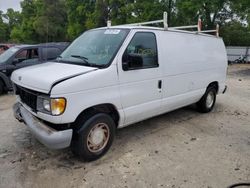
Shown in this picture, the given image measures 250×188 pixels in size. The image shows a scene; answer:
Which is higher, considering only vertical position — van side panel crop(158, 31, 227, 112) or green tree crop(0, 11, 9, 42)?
green tree crop(0, 11, 9, 42)

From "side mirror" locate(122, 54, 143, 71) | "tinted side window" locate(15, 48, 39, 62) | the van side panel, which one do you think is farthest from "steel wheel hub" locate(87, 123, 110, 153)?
"tinted side window" locate(15, 48, 39, 62)

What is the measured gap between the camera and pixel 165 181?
3.39 meters

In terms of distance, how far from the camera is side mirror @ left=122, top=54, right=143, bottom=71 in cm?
395

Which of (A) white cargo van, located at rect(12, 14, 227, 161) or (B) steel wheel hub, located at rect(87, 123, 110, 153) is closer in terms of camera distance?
(A) white cargo van, located at rect(12, 14, 227, 161)

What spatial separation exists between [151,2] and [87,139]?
973 inches

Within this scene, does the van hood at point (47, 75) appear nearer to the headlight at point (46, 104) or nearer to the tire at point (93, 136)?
the headlight at point (46, 104)

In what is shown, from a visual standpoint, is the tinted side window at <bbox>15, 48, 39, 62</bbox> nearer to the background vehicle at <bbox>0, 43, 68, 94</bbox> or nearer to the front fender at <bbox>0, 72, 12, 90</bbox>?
the background vehicle at <bbox>0, 43, 68, 94</bbox>

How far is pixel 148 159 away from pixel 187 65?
2293 mm

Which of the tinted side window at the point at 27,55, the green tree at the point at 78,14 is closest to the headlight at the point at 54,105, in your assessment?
the tinted side window at the point at 27,55

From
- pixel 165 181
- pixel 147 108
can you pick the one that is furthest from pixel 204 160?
pixel 147 108

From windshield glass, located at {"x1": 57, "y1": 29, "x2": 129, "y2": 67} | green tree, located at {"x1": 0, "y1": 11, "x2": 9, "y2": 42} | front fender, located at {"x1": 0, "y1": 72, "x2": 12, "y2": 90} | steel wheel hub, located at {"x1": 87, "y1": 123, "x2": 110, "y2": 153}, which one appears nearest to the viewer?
steel wheel hub, located at {"x1": 87, "y1": 123, "x2": 110, "y2": 153}

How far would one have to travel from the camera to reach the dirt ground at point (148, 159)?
3400 mm

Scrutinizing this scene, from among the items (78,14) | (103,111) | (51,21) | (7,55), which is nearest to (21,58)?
(7,55)

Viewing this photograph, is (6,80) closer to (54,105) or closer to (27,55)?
(27,55)
